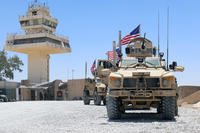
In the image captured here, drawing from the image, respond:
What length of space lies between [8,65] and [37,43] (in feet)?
39.0

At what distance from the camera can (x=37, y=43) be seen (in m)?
88.3

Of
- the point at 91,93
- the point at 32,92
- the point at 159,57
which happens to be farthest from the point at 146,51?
the point at 32,92

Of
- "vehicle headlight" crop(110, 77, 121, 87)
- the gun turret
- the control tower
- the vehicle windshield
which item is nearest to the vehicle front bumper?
"vehicle headlight" crop(110, 77, 121, 87)

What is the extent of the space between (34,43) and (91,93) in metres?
56.3

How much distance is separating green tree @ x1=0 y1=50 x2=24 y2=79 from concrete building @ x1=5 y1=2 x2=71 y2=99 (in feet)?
13.7

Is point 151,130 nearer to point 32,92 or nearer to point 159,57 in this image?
point 159,57

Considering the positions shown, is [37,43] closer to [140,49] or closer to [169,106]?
[140,49]

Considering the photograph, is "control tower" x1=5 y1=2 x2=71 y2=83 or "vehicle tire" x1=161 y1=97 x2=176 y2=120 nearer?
"vehicle tire" x1=161 y1=97 x2=176 y2=120

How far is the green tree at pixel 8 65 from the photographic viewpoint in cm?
9550

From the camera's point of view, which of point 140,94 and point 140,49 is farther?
point 140,49

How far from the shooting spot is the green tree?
95500mm

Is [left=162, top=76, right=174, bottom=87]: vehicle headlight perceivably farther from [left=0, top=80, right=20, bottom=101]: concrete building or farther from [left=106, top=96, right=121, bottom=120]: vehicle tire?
[left=0, top=80, right=20, bottom=101]: concrete building

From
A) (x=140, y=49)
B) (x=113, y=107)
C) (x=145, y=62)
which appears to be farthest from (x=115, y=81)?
(x=140, y=49)

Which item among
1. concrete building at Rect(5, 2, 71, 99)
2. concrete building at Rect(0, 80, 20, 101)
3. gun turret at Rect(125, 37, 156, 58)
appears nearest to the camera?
gun turret at Rect(125, 37, 156, 58)
